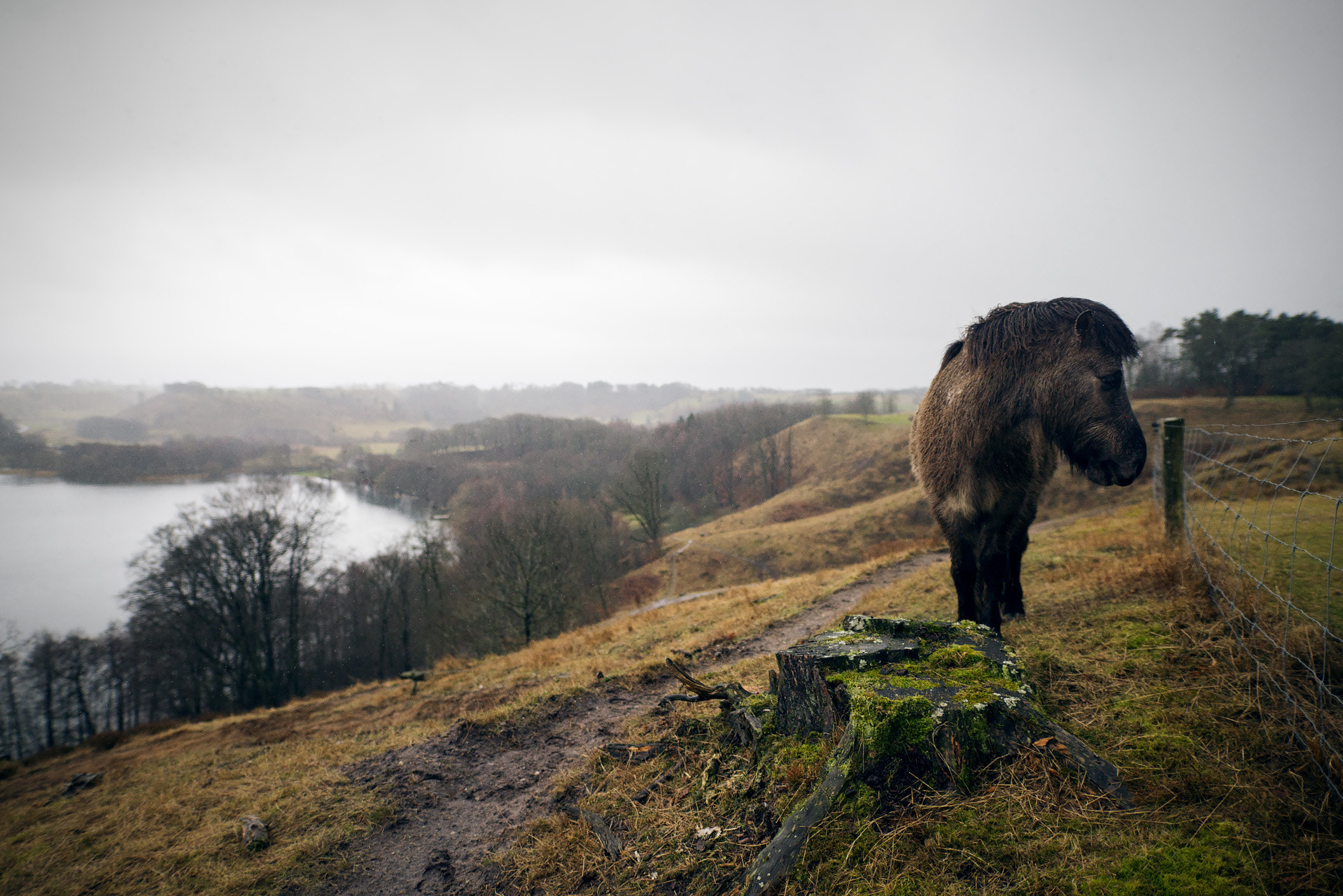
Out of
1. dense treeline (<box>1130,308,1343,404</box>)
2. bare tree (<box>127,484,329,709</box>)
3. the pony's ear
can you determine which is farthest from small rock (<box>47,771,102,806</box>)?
bare tree (<box>127,484,329,709</box>)

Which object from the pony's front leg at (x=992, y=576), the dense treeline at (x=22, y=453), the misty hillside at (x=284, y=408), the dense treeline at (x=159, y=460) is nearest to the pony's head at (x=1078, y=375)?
the pony's front leg at (x=992, y=576)

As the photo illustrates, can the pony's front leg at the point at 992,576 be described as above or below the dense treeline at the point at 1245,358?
below

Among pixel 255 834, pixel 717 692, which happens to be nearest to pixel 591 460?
pixel 255 834

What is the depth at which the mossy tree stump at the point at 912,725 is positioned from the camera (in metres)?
2.47

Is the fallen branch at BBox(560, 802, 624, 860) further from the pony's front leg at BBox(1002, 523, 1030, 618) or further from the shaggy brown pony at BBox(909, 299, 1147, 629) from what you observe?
the pony's front leg at BBox(1002, 523, 1030, 618)

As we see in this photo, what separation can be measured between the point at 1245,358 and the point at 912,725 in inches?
1089

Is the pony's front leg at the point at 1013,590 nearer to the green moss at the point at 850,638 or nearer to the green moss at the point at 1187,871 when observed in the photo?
the green moss at the point at 850,638

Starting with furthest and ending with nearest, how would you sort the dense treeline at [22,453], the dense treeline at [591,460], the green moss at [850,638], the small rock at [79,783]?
1. the dense treeline at [22,453]
2. the dense treeline at [591,460]
3. the small rock at [79,783]
4. the green moss at [850,638]

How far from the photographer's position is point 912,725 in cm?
262

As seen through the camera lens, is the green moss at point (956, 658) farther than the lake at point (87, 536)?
No

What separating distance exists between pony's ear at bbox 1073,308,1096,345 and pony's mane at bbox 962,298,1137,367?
0.09 ft

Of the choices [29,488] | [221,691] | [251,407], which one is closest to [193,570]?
[221,691]

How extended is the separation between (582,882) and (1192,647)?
4.47 meters

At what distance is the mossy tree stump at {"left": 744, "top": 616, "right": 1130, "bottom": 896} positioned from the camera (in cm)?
247
